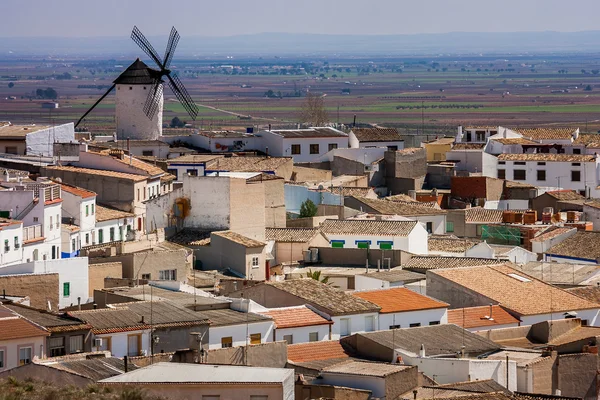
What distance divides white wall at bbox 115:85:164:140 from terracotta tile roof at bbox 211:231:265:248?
83.3ft

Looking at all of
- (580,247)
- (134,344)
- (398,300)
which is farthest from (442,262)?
(134,344)

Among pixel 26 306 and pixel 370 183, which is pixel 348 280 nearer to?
pixel 26 306

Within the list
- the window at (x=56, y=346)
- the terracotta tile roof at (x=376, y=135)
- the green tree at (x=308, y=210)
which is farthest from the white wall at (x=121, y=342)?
the terracotta tile roof at (x=376, y=135)

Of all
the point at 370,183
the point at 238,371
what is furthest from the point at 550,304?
the point at 370,183

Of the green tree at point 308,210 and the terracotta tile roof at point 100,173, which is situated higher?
the terracotta tile roof at point 100,173

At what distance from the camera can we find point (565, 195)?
60.3m

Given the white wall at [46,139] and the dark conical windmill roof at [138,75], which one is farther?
Answer: the dark conical windmill roof at [138,75]

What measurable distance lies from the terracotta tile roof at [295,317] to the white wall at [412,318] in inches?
61.5

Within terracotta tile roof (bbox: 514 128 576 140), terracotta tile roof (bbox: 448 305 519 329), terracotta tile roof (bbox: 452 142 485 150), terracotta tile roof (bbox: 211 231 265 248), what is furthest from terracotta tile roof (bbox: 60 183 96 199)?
terracotta tile roof (bbox: 514 128 576 140)

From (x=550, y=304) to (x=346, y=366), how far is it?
10.3 metres

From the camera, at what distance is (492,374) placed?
2739 centimetres

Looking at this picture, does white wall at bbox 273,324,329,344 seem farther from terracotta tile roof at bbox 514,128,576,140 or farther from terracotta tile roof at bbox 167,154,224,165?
terracotta tile roof at bbox 514,128,576,140

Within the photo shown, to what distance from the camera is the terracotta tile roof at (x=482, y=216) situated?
53.6 metres

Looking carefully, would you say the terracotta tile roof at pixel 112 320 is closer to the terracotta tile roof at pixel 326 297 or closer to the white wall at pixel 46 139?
the terracotta tile roof at pixel 326 297
